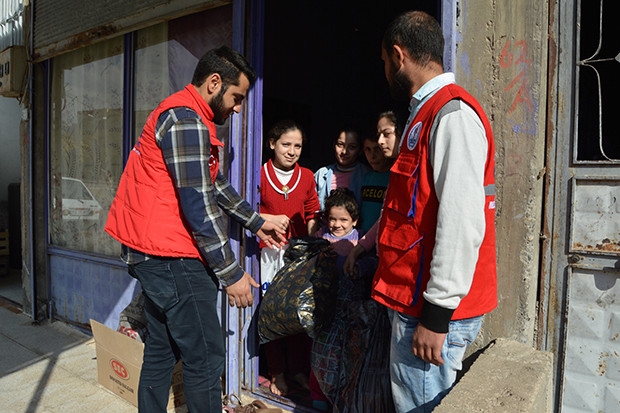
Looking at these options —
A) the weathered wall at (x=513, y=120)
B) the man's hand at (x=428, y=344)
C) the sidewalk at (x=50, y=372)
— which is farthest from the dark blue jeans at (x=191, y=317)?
the weathered wall at (x=513, y=120)

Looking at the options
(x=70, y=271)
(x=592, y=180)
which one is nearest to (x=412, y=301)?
(x=592, y=180)

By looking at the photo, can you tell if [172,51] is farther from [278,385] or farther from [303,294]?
[278,385]

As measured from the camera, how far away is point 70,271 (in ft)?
16.8

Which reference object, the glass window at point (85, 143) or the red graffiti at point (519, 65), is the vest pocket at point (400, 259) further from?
the glass window at point (85, 143)

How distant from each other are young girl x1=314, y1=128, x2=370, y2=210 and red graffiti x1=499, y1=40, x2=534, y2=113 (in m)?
1.16

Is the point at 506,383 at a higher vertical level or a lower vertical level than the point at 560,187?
lower

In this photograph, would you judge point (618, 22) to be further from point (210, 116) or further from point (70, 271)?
point (70, 271)

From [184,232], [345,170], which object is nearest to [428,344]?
[184,232]

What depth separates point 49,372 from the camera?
4.02 m

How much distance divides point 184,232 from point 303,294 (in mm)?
815

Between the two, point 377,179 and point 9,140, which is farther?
point 9,140

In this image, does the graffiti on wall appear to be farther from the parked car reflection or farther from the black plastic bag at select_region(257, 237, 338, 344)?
the parked car reflection

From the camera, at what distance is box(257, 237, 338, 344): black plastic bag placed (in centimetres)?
283

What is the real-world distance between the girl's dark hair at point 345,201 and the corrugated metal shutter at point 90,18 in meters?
1.58
